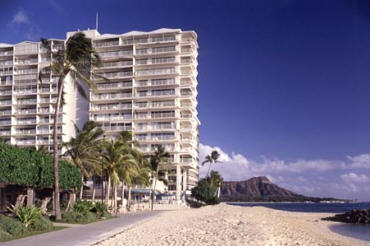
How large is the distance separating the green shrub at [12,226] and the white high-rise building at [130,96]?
218 ft

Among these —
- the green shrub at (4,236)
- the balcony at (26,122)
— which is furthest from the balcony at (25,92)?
the green shrub at (4,236)

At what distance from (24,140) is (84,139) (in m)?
57.3

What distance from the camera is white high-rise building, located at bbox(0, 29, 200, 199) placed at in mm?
89500

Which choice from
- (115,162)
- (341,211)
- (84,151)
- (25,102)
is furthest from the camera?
(341,211)

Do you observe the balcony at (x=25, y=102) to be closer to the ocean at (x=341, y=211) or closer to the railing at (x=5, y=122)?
the railing at (x=5, y=122)

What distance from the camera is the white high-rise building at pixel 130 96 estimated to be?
294ft

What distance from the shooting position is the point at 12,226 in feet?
62.7

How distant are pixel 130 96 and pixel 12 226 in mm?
73724

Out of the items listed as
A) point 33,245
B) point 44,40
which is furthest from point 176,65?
point 33,245

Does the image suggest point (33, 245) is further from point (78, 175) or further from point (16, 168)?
point (78, 175)

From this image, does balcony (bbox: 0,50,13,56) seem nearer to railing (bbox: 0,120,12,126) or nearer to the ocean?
railing (bbox: 0,120,12,126)

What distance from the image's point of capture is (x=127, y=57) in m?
92.6

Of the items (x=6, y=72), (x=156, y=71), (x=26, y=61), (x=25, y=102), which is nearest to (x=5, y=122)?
(x=25, y=102)

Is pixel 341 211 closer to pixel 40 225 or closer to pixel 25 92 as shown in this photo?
pixel 25 92
